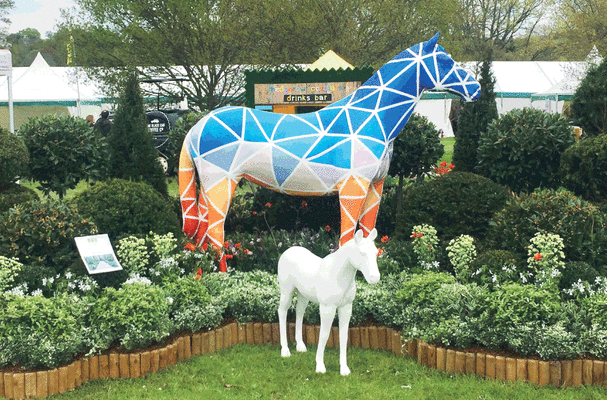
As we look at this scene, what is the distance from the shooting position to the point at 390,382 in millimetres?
5445

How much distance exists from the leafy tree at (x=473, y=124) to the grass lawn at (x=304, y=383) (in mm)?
5045

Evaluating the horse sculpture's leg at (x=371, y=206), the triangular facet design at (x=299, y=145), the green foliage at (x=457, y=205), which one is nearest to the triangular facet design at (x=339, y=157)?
the triangular facet design at (x=299, y=145)

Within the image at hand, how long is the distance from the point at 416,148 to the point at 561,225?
353cm

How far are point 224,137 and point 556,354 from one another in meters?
3.90

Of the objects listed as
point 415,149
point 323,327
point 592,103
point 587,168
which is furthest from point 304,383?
point 592,103

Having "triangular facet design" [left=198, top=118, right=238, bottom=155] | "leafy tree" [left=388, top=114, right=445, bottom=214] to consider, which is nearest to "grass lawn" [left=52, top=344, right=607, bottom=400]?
"triangular facet design" [left=198, top=118, right=238, bottom=155]

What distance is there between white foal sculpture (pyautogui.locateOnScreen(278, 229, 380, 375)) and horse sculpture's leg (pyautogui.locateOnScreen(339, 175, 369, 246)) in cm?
140

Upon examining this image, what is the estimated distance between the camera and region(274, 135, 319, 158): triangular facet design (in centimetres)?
725

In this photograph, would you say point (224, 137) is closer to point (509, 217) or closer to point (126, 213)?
point (126, 213)

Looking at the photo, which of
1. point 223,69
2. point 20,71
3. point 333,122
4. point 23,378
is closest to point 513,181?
point 333,122

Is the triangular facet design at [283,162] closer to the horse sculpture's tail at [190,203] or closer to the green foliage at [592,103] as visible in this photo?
the horse sculpture's tail at [190,203]

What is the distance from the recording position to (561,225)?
6465 millimetres

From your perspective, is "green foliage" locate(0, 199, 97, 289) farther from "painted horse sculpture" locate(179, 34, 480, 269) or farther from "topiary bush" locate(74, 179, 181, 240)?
"painted horse sculpture" locate(179, 34, 480, 269)

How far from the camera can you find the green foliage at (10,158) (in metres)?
8.16
